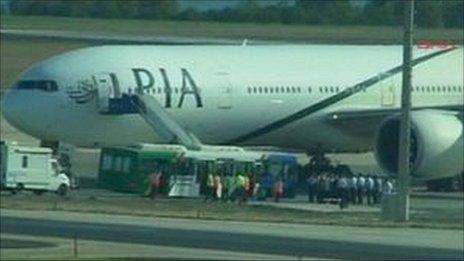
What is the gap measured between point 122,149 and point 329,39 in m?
A: 65.7

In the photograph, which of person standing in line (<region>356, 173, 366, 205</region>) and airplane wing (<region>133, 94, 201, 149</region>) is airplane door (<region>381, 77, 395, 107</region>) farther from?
airplane wing (<region>133, 94, 201, 149</region>)

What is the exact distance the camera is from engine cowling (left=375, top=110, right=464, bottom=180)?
67.1 metres

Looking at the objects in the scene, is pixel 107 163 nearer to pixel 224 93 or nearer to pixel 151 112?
pixel 151 112

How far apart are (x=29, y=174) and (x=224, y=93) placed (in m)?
8.57

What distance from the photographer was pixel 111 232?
49.2m

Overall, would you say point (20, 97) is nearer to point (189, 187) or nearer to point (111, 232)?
point (189, 187)

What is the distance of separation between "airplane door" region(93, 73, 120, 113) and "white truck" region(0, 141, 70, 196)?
341 cm

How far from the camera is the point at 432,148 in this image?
220 ft

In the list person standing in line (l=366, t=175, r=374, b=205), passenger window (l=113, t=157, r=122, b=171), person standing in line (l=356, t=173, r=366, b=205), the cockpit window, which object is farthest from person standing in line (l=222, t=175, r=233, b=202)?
the cockpit window

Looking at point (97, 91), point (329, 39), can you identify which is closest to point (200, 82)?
point (97, 91)

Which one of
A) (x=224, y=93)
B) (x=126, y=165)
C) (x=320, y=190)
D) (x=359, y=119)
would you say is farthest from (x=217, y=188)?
(x=359, y=119)

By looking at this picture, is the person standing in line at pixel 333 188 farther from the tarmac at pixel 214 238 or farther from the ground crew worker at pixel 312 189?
the tarmac at pixel 214 238

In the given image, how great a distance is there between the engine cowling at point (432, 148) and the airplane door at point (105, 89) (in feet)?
31.1

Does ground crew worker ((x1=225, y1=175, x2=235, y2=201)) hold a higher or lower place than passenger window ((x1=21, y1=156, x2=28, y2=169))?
lower
